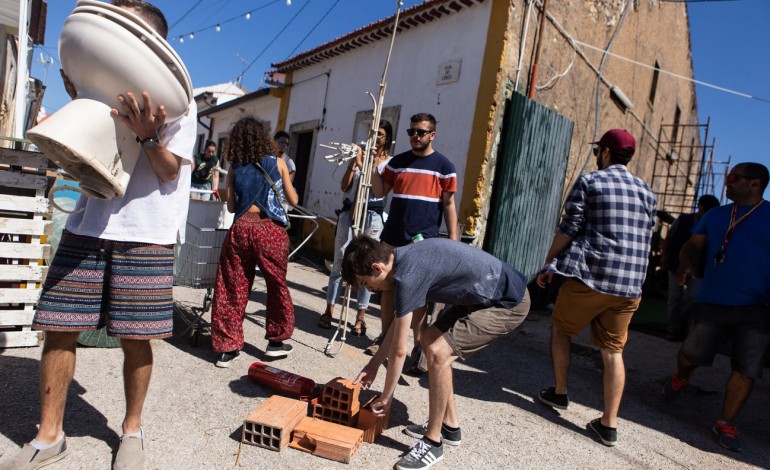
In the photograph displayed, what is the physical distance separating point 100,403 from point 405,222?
2.21m

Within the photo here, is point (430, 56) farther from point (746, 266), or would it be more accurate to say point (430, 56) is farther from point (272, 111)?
point (272, 111)

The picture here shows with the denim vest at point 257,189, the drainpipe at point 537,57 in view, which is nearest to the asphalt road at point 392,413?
the denim vest at point 257,189

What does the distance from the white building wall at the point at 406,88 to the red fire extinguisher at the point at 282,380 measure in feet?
13.7

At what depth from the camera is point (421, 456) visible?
233 centimetres

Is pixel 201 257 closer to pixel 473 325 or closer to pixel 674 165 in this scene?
pixel 473 325

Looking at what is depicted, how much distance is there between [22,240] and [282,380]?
6.37 ft

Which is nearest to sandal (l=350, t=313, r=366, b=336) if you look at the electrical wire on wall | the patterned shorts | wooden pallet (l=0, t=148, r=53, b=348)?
wooden pallet (l=0, t=148, r=53, b=348)

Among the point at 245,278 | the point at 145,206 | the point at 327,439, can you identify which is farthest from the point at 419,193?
the point at 145,206

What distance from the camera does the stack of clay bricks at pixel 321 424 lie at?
7.59 ft

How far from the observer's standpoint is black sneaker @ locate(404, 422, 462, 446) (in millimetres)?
2604

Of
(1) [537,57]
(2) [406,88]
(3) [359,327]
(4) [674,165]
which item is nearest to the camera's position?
(3) [359,327]

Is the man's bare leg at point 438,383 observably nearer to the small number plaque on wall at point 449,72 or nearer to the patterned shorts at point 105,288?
the patterned shorts at point 105,288

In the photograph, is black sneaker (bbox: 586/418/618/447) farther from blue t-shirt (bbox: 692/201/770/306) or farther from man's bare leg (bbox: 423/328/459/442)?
blue t-shirt (bbox: 692/201/770/306)

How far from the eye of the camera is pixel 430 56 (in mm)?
7484
